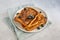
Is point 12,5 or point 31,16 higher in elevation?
point 12,5

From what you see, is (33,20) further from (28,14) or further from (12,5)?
(12,5)

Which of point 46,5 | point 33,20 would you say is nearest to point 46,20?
point 33,20

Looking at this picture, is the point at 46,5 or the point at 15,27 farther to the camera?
the point at 46,5

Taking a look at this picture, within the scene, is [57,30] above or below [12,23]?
below

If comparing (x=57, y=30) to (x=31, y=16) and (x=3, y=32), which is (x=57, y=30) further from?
(x=3, y=32)

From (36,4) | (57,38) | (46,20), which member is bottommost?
(57,38)

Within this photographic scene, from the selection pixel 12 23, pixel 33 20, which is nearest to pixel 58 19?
pixel 33 20
